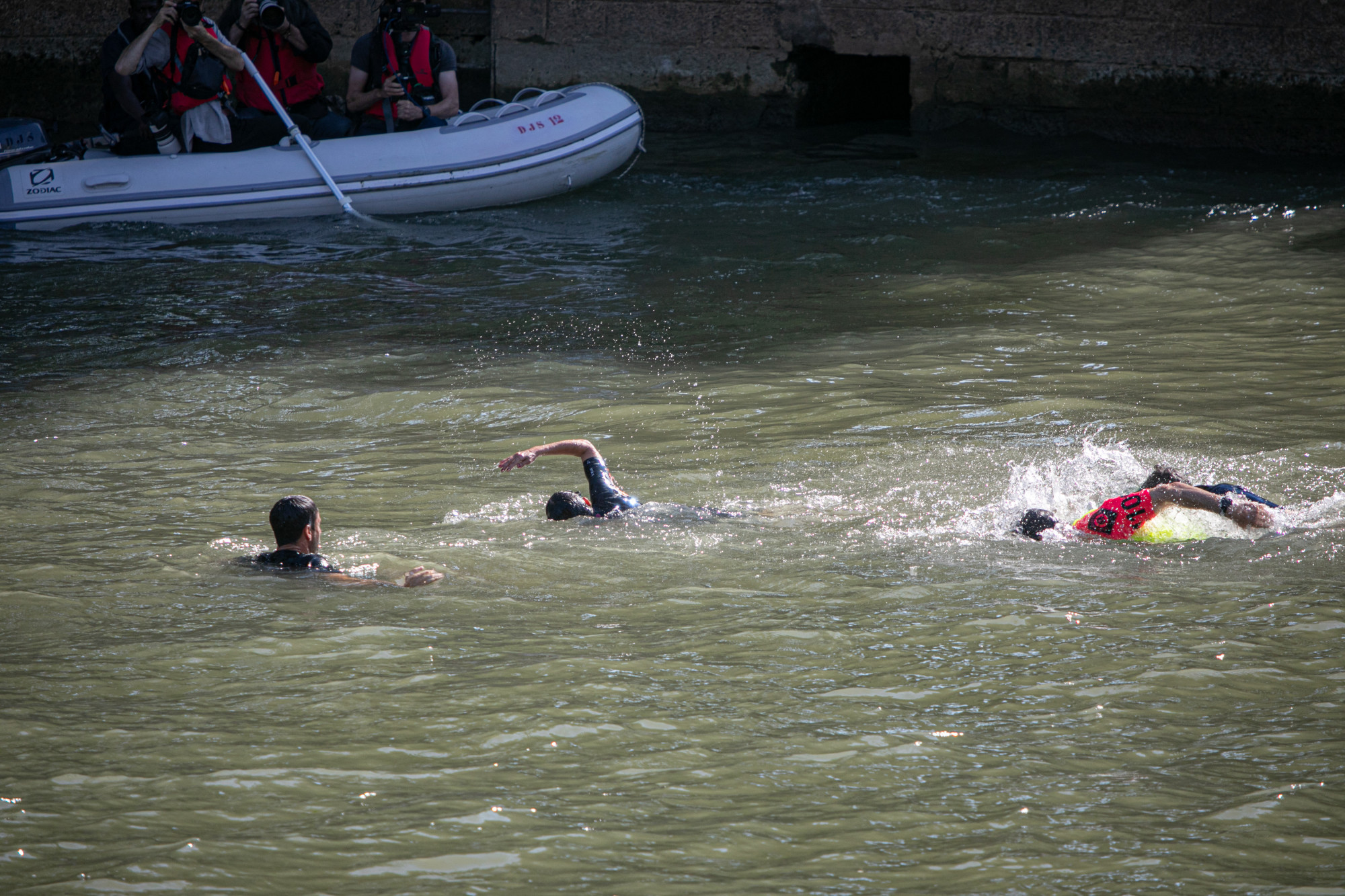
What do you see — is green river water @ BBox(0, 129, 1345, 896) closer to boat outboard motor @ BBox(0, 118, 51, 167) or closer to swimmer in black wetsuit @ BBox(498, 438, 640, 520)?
swimmer in black wetsuit @ BBox(498, 438, 640, 520)

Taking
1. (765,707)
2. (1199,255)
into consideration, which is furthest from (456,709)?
(1199,255)

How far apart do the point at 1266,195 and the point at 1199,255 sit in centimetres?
215

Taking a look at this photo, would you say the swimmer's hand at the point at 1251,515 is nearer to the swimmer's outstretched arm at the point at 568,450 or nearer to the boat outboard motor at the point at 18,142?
the swimmer's outstretched arm at the point at 568,450

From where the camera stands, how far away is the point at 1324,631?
4.26 m

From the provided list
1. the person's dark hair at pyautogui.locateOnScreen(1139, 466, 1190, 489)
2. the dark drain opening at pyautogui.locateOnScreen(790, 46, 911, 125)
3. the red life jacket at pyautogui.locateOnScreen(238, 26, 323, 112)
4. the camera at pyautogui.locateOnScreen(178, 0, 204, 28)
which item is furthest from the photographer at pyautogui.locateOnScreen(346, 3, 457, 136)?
the person's dark hair at pyautogui.locateOnScreen(1139, 466, 1190, 489)

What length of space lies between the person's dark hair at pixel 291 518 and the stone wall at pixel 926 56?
34.7ft

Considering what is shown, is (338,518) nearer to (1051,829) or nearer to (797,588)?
(797,588)

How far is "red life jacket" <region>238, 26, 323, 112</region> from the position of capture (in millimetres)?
11641

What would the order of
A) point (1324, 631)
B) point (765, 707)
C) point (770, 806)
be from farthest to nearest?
point (1324, 631) → point (765, 707) → point (770, 806)

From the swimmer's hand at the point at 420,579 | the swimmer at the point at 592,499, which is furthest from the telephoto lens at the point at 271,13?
the swimmer's hand at the point at 420,579

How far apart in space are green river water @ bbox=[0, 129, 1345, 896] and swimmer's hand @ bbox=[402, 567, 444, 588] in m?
0.12

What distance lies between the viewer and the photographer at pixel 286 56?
11398mm

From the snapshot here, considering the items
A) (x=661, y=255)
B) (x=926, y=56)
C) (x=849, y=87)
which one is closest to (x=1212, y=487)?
(x=661, y=255)

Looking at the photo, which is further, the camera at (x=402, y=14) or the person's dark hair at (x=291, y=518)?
the camera at (x=402, y=14)
